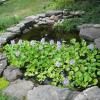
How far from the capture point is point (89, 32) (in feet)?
27.8

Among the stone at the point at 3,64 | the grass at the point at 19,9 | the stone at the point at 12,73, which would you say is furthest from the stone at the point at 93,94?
the grass at the point at 19,9

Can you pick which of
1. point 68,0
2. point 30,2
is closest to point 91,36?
point 68,0

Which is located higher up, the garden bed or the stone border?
the garden bed

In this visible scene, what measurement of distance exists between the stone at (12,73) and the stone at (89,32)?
224 cm

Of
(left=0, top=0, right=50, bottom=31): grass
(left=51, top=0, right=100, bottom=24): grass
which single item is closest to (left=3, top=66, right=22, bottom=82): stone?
(left=51, top=0, right=100, bottom=24): grass

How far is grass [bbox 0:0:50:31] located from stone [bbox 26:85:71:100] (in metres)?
5.01

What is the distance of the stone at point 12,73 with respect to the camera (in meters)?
6.72

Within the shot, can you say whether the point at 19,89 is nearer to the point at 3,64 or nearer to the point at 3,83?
the point at 3,83

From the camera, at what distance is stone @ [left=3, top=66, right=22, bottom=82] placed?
265 inches

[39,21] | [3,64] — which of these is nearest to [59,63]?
[3,64]

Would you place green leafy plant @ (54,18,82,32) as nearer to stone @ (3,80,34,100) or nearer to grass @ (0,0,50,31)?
grass @ (0,0,50,31)

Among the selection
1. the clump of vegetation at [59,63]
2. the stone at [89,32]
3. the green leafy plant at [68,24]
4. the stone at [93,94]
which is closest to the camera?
the stone at [93,94]

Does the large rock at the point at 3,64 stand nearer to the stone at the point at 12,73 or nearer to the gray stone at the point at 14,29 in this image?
the stone at the point at 12,73

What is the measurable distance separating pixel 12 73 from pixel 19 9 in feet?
21.0
